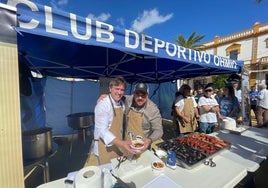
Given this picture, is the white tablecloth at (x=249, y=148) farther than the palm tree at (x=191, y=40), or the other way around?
the palm tree at (x=191, y=40)

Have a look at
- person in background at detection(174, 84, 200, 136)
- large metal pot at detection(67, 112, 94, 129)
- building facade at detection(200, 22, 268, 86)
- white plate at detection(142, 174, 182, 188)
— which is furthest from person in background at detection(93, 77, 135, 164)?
building facade at detection(200, 22, 268, 86)

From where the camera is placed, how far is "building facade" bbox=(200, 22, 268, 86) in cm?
1614

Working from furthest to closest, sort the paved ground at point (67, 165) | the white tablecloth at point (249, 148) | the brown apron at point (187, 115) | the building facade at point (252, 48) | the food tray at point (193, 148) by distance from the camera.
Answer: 1. the building facade at point (252, 48)
2. the brown apron at point (187, 115)
3. the paved ground at point (67, 165)
4. the white tablecloth at point (249, 148)
5. the food tray at point (193, 148)

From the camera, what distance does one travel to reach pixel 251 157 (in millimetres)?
1640

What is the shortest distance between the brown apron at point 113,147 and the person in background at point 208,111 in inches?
86.0

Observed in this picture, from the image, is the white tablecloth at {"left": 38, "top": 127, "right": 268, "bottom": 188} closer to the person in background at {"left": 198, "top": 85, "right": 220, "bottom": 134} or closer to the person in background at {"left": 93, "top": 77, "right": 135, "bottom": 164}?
the person in background at {"left": 93, "top": 77, "right": 135, "bottom": 164}

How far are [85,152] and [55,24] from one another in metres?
3.45

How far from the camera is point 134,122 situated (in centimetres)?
195

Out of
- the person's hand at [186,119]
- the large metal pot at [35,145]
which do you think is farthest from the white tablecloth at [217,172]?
the person's hand at [186,119]

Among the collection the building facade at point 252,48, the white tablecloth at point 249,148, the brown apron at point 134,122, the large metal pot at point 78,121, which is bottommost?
the large metal pot at point 78,121

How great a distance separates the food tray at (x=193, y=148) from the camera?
4.64 feet

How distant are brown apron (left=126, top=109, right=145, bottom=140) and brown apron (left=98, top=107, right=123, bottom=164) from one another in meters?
0.10

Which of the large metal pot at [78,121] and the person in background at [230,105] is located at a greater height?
the person in background at [230,105]

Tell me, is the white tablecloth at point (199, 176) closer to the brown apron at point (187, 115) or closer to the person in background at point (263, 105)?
the brown apron at point (187, 115)
